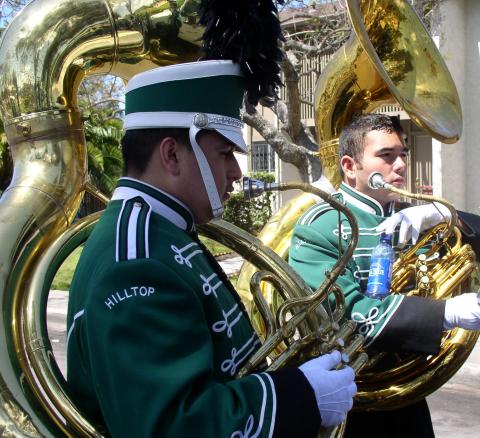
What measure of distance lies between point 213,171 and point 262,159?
57.7 feet

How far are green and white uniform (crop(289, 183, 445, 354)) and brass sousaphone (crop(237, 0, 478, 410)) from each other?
22 centimetres

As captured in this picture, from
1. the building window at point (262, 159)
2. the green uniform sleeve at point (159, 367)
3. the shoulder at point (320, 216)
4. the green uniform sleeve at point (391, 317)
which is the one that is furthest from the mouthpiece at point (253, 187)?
the building window at point (262, 159)

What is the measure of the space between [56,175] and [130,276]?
71cm

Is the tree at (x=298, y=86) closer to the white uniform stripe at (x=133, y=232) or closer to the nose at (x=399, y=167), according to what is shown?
the nose at (x=399, y=167)

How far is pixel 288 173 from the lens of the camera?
15359mm

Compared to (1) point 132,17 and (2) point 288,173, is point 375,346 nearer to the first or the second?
(1) point 132,17

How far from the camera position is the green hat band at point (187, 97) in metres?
1.51

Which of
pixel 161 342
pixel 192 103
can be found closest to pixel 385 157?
pixel 192 103

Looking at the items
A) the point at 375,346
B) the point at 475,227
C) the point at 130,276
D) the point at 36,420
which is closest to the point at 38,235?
the point at 36,420

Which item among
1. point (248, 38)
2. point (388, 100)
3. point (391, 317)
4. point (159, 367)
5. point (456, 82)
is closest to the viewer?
point (159, 367)

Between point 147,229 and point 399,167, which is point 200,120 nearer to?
point 147,229

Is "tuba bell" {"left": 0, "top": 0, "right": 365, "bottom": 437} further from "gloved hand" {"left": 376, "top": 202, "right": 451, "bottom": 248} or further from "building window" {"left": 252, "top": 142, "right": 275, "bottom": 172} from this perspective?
"building window" {"left": 252, "top": 142, "right": 275, "bottom": 172}

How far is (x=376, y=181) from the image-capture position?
2.46 m

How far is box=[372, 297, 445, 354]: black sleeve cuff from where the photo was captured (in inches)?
87.4
